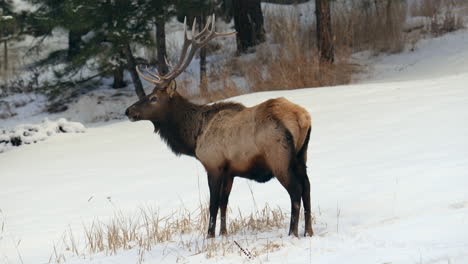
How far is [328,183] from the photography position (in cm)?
745

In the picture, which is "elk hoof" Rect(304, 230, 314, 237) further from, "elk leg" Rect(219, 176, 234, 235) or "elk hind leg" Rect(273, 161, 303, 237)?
"elk leg" Rect(219, 176, 234, 235)

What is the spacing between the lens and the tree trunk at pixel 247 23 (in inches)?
741

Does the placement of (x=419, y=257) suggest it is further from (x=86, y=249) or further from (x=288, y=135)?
A: (x=86, y=249)

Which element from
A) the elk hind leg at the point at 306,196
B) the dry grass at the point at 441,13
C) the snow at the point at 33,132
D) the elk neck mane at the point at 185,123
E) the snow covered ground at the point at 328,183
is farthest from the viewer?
the dry grass at the point at 441,13

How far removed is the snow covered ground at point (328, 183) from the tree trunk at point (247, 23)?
606 cm

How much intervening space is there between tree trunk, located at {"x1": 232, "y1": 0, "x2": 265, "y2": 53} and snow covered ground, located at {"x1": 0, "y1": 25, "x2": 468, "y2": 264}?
19.9ft

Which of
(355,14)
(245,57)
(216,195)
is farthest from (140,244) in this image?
(355,14)

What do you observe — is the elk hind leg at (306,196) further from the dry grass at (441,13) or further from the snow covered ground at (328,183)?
the dry grass at (441,13)

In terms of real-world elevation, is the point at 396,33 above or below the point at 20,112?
above

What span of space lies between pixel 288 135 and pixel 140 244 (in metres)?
1.62

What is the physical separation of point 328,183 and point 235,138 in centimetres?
219

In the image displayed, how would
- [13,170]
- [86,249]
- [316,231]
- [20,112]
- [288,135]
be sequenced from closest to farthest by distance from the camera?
1. [288,135]
2. [316,231]
3. [86,249]
4. [13,170]
5. [20,112]

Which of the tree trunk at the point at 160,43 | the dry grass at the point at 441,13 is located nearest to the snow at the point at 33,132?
the tree trunk at the point at 160,43

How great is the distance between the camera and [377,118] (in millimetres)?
10492
